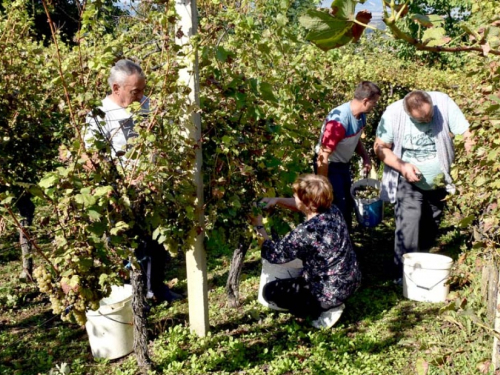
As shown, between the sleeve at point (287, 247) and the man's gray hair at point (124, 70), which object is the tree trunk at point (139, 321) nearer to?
the sleeve at point (287, 247)

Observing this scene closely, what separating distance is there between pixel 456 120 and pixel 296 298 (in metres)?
1.92

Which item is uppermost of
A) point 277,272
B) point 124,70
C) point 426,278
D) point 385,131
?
point 124,70

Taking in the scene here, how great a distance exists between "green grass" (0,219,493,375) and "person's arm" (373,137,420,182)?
3.30ft

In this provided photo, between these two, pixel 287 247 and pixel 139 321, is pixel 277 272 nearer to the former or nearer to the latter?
pixel 287 247

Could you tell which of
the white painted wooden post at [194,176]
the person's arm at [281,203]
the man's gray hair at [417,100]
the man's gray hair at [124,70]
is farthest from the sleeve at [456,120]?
the man's gray hair at [124,70]

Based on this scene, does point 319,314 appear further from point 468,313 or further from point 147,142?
point 468,313

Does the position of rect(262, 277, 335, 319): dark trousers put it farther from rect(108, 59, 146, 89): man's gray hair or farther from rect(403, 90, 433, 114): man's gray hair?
rect(108, 59, 146, 89): man's gray hair

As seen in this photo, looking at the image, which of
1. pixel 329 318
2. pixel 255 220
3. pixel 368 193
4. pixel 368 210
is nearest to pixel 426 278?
pixel 329 318

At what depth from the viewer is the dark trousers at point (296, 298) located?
3520 mm

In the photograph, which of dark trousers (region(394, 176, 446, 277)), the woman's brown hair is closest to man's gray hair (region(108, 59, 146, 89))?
the woman's brown hair

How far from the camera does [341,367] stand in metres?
3.07

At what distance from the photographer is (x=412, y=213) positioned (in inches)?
164

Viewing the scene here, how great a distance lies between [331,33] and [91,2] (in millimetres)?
2156

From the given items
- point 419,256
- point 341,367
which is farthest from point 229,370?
point 419,256
